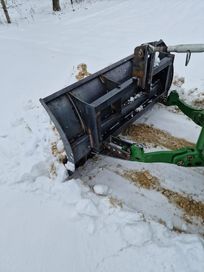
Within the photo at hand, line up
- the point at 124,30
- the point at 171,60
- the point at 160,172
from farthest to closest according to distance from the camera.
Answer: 1. the point at 124,30
2. the point at 171,60
3. the point at 160,172

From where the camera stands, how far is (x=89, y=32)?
704 centimetres

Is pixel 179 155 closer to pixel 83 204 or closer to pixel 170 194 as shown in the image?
pixel 170 194

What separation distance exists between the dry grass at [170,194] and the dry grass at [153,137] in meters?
0.50

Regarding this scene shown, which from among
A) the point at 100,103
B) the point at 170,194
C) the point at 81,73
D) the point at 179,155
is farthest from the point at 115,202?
the point at 81,73

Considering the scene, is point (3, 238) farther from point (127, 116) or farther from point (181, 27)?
point (181, 27)

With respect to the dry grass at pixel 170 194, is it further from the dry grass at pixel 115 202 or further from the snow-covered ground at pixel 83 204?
the dry grass at pixel 115 202

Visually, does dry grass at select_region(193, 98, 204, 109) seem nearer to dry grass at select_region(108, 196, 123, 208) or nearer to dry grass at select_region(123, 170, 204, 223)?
dry grass at select_region(123, 170, 204, 223)

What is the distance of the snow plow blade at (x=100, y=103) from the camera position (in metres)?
2.36

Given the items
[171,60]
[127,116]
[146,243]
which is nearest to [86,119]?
[127,116]

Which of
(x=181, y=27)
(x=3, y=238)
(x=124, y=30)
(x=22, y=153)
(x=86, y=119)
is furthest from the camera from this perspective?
(x=124, y=30)

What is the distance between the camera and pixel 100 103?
2322mm

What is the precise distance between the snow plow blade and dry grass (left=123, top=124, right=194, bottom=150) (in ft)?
0.93

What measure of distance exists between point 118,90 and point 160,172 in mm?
983

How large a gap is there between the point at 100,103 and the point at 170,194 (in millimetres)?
1123
